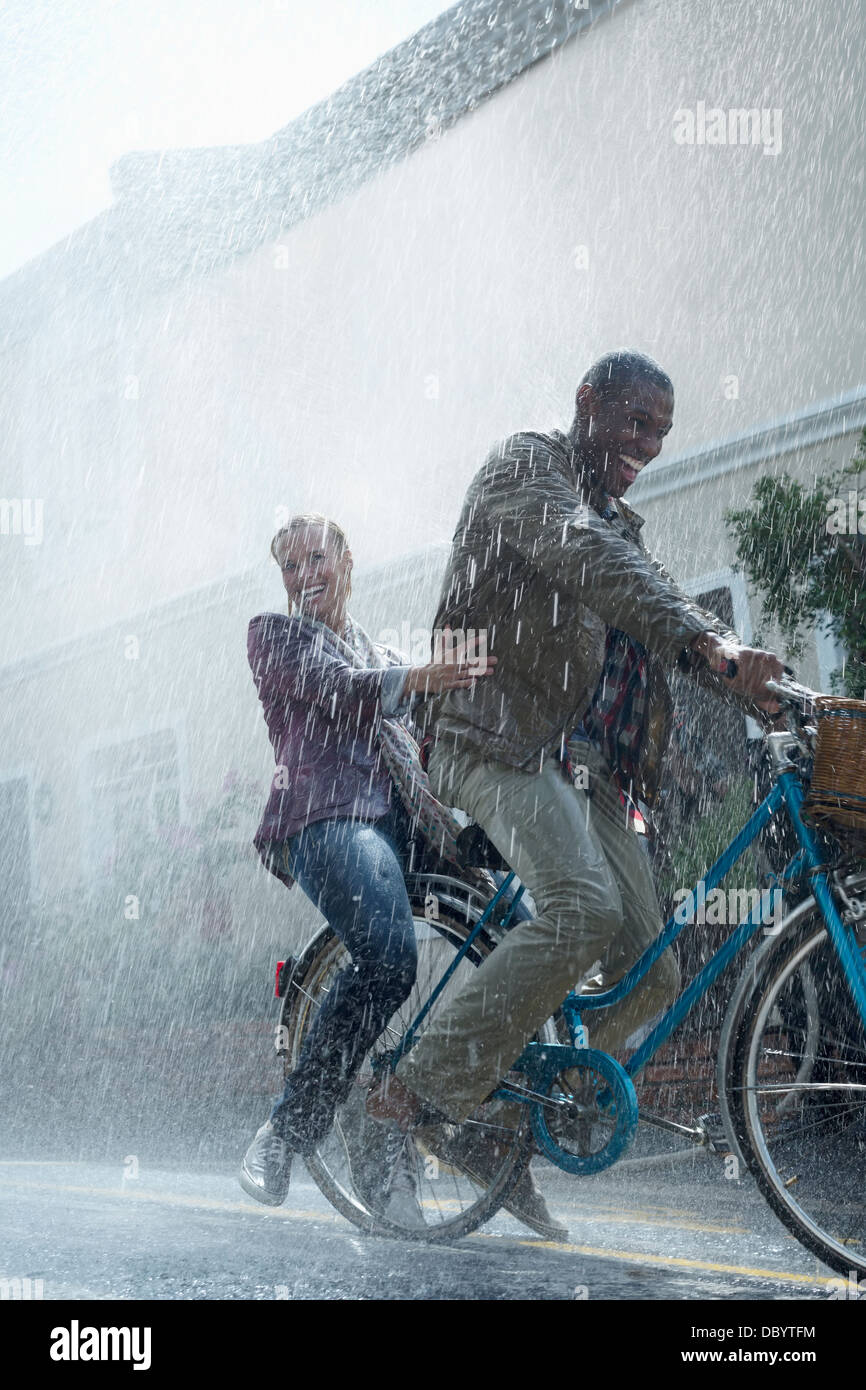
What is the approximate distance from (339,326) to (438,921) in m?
9.59

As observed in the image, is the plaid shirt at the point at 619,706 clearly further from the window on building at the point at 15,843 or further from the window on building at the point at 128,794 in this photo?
the window on building at the point at 15,843

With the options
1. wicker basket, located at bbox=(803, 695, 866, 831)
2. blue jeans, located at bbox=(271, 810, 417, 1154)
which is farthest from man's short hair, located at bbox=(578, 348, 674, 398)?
blue jeans, located at bbox=(271, 810, 417, 1154)

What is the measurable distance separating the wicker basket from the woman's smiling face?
147 cm

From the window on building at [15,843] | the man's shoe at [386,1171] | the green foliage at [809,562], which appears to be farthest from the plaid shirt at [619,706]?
the window on building at [15,843]

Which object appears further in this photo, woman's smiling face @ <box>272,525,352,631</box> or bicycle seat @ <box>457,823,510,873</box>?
woman's smiling face @ <box>272,525,352,631</box>

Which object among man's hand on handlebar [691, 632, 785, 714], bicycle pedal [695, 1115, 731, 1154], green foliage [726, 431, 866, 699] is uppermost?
green foliage [726, 431, 866, 699]

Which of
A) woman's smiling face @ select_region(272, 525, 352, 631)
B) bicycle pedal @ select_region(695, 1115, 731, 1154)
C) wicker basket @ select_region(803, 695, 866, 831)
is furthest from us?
woman's smiling face @ select_region(272, 525, 352, 631)

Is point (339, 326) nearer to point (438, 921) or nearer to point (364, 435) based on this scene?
point (364, 435)

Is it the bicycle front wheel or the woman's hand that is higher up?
the woman's hand

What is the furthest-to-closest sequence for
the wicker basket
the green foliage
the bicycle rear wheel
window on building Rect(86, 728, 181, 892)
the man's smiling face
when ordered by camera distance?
window on building Rect(86, 728, 181, 892) < the green foliage < the bicycle rear wheel < the man's smiling face < the wicker basket

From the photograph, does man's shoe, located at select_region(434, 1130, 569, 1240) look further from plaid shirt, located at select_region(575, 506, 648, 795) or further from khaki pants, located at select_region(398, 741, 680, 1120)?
plaid shirt, located at select_region(575, 506, 648, 795)

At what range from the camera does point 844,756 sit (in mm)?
2652

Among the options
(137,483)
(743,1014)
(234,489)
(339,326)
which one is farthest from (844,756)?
(137,483)

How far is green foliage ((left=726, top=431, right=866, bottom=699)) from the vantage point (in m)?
5.84
